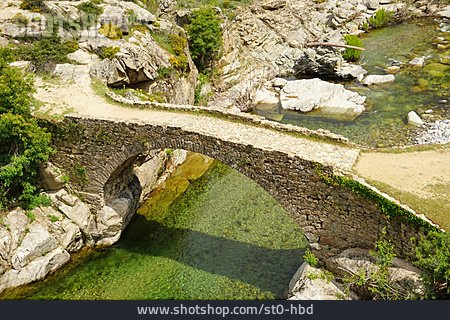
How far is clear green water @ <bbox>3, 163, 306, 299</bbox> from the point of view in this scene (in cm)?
2195

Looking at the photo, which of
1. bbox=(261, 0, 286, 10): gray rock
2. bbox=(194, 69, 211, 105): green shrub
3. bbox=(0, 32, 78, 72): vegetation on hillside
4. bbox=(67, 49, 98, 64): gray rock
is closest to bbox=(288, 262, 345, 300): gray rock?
bbox=(67, 49, 98, 64): gray rock

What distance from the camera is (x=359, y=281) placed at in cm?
1722

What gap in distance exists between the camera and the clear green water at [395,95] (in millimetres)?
34969

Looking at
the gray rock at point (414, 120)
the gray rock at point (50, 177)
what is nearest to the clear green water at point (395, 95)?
the gray rock at point (414, 120)

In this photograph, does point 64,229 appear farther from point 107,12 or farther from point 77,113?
point 107,12

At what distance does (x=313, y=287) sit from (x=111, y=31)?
24.3 metres

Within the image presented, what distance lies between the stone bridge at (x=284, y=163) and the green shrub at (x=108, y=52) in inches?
342

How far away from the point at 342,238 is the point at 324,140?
482 centimetres

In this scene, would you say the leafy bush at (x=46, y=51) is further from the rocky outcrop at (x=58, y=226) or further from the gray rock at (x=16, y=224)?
the gray rock at (x=16, y=224)

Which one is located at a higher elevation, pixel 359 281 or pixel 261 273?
pixel 359 281

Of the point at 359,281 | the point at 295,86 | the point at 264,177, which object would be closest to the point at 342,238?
the point at 359,281

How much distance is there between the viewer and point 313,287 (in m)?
18.9

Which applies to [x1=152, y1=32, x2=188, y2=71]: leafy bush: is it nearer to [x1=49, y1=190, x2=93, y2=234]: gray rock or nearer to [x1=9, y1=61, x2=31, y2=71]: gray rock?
[x1=9, y1=61, x2=31, y2=71]: gray rock

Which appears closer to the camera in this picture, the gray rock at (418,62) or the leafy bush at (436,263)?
the leafy bush at (436,263)
